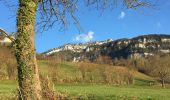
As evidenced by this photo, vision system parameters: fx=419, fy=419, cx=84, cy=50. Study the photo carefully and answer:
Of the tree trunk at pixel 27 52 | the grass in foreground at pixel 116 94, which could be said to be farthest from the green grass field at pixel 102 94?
the tree trunk at pixel 27 52

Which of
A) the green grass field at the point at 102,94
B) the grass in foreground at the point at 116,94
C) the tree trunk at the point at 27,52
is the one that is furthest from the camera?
the grass in foreground at the point at 116,94

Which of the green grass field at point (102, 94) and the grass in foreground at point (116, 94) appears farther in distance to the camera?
the grass in foreground at point (116, 94)

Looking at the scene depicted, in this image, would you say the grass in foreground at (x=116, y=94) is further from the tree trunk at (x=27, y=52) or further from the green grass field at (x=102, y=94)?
the tree trunk at (x=27, y=52)

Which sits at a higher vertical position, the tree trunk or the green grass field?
the tree trunk

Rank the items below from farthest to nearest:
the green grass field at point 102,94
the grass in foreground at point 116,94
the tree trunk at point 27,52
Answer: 1. the grass in foreground at point 116,94
2. the green grass field at point 102,94
3. the tree trunk at point 27,52

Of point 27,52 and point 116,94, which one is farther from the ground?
point 27,52

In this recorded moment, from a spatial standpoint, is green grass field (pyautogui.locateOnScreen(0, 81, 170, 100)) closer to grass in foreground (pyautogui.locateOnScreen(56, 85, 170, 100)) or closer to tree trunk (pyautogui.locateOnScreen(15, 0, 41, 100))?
grass in foreground (pyautogui.locateOnScreen(56, 85, 170, 100))

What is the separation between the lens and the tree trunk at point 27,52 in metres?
13.7

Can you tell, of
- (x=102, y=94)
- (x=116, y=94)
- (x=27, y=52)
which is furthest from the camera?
(x=116, y=94)

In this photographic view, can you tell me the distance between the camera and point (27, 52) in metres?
13.8

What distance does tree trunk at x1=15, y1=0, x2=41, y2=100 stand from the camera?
13.7 metres

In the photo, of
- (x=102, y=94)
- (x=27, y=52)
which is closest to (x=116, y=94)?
(x=102, y=94)

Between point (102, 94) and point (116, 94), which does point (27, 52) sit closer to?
point (102, 94)

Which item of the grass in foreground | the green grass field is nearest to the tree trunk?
the green grass field
